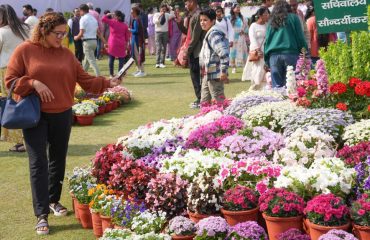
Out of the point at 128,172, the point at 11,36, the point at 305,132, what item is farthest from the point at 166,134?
the point at 11,36

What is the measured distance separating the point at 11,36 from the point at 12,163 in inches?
68.2

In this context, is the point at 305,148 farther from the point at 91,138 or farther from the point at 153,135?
the point at 91,138

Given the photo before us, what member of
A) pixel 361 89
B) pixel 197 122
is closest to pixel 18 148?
pixel 197 122

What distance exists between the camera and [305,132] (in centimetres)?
613

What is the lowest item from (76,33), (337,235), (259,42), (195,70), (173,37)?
(337,235)

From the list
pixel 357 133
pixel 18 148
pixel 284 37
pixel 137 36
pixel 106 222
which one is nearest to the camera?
pixel 106 222

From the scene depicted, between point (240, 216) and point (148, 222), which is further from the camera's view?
point (148, 222)

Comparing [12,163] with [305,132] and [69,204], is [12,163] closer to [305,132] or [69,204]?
[69,204]

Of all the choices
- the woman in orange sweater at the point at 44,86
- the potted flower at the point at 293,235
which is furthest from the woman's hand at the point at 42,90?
the potted flower at the point at 293,235

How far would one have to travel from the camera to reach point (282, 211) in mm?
4824

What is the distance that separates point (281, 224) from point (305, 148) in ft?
4.11

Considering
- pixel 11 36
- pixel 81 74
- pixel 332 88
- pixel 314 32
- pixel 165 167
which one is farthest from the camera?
pixel 314 32

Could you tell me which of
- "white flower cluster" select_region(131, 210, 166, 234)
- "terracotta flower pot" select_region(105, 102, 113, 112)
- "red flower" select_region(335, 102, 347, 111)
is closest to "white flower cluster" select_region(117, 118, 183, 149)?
"white flower cluster" select_region(131, 210, 166, 234)

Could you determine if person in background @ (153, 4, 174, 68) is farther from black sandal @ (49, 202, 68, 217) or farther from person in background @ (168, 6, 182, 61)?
black sandal @ (49, 202, 68, 217)
